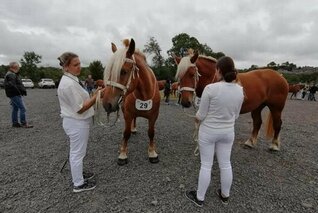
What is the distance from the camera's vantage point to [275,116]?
506 cm

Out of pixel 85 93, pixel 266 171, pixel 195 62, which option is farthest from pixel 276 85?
pixel 85 93

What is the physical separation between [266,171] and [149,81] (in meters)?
2.71

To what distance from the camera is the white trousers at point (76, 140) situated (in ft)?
9.18

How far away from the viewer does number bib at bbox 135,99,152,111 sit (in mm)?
3759

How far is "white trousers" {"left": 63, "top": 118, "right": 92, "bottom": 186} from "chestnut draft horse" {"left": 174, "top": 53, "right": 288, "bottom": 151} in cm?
165

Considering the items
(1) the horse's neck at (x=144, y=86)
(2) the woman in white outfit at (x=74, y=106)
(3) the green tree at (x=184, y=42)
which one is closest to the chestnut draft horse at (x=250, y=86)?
(1) the horse's neck at (x=144, y=86)

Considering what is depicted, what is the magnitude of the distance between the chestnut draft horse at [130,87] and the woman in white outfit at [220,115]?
1.09 metres

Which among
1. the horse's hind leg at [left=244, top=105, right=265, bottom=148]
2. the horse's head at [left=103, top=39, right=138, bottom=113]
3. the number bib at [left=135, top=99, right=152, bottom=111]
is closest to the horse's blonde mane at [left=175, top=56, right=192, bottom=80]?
the number bib at [left=135, top=99, right=152, bottom=111]

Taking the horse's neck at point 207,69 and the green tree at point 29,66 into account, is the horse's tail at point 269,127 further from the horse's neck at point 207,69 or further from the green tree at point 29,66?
the green tree at point 29,66

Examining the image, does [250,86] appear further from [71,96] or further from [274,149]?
[71,96]

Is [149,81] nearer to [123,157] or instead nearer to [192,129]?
[123,157]

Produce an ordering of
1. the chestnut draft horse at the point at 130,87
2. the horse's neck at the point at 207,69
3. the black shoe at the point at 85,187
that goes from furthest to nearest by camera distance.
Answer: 1. the horse's neck at the point at 207,69
2. the black shoe at the point at 85,187
3. the chestnut draft horse at the point at 130,87

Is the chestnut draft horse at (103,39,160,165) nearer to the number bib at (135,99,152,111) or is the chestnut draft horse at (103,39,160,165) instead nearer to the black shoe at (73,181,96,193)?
the number bib at (135,99,152,111)

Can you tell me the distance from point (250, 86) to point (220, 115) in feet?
7.80
